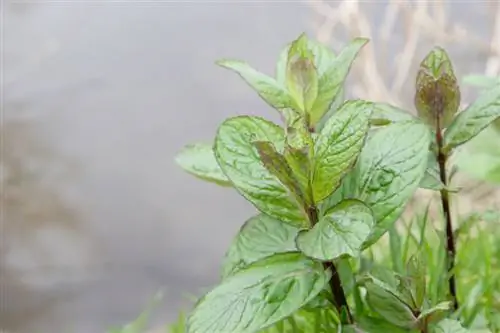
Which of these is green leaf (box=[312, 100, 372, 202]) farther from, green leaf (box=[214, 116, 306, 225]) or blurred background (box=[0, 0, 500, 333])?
blurred background (box=[0, 0, 500, 333])

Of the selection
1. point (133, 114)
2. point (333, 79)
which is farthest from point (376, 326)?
point (133, 114)

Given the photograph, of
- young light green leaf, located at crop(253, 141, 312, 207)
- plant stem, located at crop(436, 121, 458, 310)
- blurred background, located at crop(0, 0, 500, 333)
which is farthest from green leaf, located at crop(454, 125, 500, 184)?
blurred background, located at crop(0, 0, 500, 333)

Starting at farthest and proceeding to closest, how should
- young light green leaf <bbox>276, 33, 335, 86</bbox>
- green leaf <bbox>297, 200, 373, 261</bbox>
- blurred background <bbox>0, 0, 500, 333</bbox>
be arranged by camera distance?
blurred background <bbox>0, 0, 500, 333</bbox>, young light green leaf <bbox>276, 33, 335, 86</bbox>, green leaf <bbox>297, 200, 373, 261</bbox>

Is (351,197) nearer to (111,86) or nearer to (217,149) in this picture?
(217,149)

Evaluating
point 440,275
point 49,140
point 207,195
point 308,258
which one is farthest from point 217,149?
point 49,140

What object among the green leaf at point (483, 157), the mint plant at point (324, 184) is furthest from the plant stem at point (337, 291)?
the green leaf at point (483, 157)

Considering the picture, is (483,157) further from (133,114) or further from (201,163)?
(133,114)
